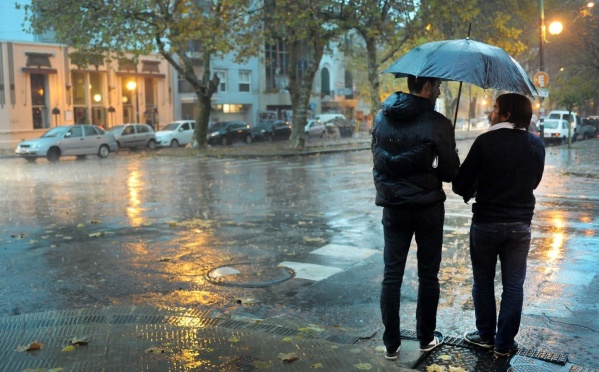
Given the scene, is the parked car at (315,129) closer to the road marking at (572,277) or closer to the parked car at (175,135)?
the parked car at (175,135)

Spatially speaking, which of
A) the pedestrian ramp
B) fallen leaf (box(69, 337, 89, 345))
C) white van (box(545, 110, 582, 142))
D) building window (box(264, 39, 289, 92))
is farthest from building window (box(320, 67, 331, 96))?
fallen leaf (box(69, 337, 89, 345))

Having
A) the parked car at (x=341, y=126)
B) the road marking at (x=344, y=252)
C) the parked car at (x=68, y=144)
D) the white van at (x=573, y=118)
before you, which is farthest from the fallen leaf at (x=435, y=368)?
the parked car at (x=341, y=126)

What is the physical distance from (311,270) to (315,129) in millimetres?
41038

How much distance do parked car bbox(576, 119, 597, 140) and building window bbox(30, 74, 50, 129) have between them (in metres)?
34.3

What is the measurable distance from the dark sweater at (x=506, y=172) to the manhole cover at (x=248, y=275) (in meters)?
3.06

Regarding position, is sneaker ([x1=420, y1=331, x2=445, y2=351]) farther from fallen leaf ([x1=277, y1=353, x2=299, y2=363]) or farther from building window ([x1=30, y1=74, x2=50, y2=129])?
building window ([x1=30, y1=74, x2=50, y2=129])

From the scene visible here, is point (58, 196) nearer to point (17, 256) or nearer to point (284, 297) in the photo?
point (17, 256)

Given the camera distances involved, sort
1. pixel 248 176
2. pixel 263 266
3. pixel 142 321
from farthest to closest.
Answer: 1. pixel 248 176
2. pixel 263 266
3. pixel 142 321

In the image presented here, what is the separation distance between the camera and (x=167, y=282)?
6.87 m

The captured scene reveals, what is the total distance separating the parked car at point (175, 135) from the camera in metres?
38.1

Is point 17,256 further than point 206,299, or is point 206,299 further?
point 17,256

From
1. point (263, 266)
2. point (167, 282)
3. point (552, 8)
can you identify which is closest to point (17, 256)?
point (167, 282)

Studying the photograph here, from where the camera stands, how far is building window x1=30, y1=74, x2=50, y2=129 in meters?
39.4

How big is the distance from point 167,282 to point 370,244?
299 centimetres
